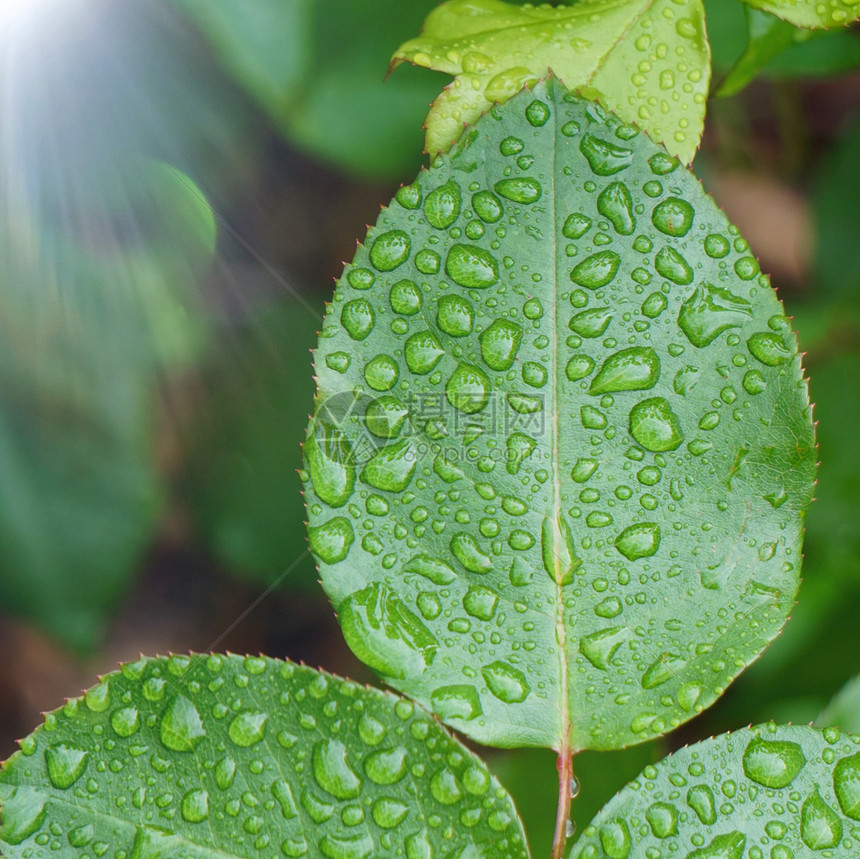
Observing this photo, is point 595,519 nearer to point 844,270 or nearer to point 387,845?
point 387,845

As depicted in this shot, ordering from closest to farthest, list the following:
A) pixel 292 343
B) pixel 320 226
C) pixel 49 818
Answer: pixel 49 818, pixel 292 343, pixel 320 226

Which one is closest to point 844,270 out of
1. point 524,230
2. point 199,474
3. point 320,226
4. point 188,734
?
point 320,226

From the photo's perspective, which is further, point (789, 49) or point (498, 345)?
point (789, 49)

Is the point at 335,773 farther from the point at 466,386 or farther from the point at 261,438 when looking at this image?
the point at 261,438

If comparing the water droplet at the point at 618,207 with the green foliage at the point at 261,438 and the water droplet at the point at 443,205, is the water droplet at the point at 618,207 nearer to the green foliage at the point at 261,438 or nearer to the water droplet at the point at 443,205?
the water droplet at the point at 443,205

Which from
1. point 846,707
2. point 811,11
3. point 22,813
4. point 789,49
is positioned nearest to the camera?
point 22,813

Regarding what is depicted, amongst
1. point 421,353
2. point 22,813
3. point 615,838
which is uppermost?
point 421,353

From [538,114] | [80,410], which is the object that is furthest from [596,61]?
[80,410]

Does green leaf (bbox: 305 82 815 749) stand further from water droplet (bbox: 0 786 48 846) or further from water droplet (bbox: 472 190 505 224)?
water droplet (bbox: 0 786 48 846)

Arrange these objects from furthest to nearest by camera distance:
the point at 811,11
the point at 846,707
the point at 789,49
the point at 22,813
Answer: the point at 789,49 → the point at 846,707 → the point at 811,11 → the point at 22,813
